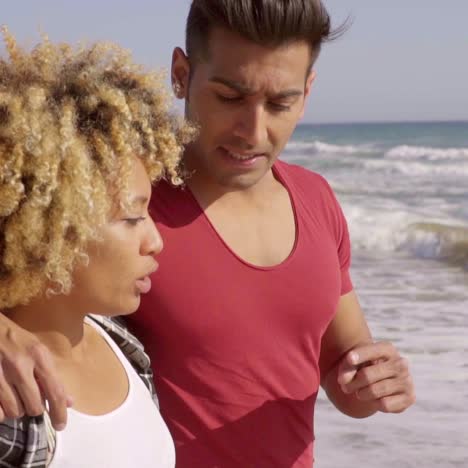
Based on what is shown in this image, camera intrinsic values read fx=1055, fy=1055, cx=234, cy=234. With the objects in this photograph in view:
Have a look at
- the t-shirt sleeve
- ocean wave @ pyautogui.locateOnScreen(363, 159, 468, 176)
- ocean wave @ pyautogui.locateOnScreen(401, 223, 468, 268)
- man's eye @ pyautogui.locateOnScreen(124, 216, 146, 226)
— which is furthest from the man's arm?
ocean wave @ pyautogui.locateOnScreen(363, 159, 468, 176)

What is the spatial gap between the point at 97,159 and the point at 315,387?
103 centimetres

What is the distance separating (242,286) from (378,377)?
1.33ft

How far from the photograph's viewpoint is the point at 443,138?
33906 millimetres

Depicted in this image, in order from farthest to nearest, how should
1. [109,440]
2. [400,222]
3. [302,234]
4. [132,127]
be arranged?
[400,222]
[302,234]
[132,127]
[109,440]

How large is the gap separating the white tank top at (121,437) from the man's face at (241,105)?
1.96 ft

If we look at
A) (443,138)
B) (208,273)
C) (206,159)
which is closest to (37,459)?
(208,273)

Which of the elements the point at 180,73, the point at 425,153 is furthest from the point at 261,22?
the point at 425,153

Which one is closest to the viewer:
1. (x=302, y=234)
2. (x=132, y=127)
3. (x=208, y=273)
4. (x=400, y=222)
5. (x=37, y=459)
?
(x=37, y=459)

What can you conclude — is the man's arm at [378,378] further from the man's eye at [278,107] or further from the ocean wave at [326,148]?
the ocean wave at [326,148]

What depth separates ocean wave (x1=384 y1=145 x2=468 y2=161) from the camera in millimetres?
25359

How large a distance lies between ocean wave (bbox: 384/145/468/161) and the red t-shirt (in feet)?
74.4

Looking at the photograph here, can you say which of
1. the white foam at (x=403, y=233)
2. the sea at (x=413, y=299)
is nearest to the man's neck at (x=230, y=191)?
the sea at (x=413, y=299)

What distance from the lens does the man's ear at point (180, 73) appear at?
2818mm

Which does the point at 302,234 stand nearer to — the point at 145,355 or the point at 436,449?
the point at 145,355
